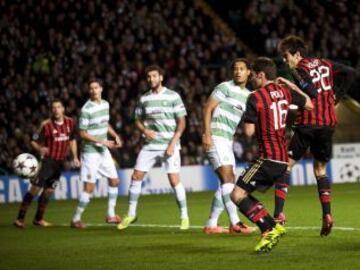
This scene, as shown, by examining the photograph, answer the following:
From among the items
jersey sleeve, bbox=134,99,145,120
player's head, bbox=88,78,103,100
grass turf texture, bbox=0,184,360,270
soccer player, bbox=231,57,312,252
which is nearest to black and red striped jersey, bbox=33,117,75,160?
player's head, bbox=88,78,103,100

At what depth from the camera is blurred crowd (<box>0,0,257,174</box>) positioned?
23.4 metres

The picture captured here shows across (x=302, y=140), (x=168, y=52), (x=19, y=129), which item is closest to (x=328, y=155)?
(x=302, y=140)

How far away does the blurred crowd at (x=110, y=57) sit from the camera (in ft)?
76.9

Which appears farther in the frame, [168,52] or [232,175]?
[168,52]

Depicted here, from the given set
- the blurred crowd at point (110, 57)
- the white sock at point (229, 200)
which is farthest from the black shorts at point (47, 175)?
the blurred crowd at point (110, 57)

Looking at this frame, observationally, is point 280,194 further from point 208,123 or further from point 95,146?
point 95,146

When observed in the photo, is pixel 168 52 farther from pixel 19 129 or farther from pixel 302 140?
pixel 302 140

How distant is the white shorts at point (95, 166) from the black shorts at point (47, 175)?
0.66m

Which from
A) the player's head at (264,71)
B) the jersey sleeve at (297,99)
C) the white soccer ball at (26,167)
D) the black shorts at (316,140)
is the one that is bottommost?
the white soccer ball at (26,167)

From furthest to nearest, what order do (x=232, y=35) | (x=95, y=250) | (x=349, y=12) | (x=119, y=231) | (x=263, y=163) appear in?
(x=232, y=35), (x=349, y=12), (x=119, y=231), (x=95, y=250), (x=263, y=163)

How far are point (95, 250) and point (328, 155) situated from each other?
3.07 metres

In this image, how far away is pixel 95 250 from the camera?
33.2 feet

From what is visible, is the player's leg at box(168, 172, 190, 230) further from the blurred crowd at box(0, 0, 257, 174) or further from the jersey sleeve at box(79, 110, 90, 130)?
the blurred crowd at box(0, 0, 257, 174)

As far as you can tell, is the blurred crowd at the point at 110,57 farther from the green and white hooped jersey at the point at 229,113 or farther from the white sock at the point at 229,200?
the white sock at the point at 229,200
